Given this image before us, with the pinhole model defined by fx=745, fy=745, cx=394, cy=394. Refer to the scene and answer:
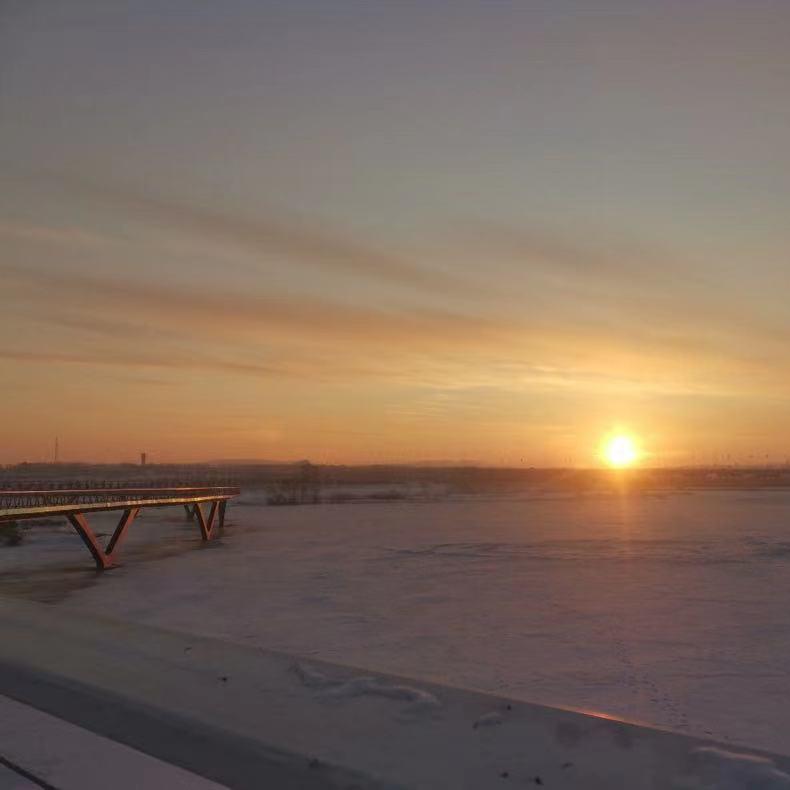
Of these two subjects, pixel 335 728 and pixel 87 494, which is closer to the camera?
pixel 335 728

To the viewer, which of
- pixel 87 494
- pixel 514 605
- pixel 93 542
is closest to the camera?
pixel 514 605

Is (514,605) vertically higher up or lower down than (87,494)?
lower down

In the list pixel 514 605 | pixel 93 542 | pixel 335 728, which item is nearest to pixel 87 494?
pixel 93 542

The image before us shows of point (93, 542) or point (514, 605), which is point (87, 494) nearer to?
point (93, 542)

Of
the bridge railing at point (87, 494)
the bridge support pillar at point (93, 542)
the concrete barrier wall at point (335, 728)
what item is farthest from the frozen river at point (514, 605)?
the bridge railing at point (87, 494)

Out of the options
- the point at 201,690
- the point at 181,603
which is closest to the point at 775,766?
the point at 201,690

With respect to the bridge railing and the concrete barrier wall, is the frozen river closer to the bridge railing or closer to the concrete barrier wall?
the concrete barrier wall

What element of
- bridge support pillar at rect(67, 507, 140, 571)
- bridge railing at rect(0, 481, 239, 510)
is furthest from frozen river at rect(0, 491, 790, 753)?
bridge railing at rect(0, 481, 239, 510)

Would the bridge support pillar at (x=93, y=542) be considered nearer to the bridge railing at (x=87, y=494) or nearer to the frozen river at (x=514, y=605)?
the frozen river at (x=514, y=605)

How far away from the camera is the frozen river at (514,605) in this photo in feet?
26.3

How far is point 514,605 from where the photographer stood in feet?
41.6

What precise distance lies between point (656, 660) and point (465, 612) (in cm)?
366

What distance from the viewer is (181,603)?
13336 millimetres

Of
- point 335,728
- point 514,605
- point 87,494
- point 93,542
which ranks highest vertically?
point 87,494
